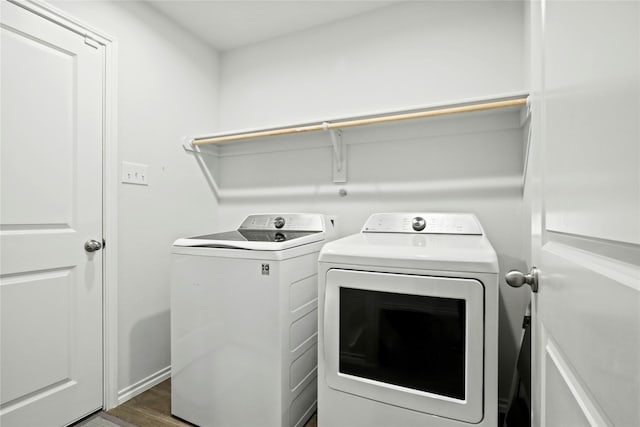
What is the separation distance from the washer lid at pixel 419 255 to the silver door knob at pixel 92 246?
131 cm

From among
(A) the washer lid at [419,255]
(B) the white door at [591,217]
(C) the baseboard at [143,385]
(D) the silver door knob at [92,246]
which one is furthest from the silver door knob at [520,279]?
(C) the baseboard at [143,385]

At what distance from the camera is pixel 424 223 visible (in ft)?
5.78

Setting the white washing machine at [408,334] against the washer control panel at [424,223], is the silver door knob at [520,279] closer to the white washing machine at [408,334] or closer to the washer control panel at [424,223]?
the white washing machine at [408,334]

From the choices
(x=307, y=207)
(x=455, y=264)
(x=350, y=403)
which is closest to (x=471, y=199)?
(x=455, y=264)

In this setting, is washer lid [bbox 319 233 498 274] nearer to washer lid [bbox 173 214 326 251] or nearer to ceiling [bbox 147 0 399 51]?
washer lid [bbox 173 214 326 251]

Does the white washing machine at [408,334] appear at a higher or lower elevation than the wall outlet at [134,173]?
lower

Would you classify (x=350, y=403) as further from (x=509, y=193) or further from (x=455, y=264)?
(x=509, y=193)

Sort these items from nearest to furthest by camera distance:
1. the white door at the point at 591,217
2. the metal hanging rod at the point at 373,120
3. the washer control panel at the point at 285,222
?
the white door at the point at 591,217, the metal hanging rod at the point at 373,120, the washer control panel at the point at 285,222

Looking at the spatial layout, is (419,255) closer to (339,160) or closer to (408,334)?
(408,334)

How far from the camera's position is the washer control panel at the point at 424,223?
1.68 metres

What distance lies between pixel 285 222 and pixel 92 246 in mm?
1108

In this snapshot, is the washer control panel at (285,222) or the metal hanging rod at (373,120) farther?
the washer control panel at (285,222)

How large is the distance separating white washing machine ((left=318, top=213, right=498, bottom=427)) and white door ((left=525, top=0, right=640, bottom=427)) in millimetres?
314

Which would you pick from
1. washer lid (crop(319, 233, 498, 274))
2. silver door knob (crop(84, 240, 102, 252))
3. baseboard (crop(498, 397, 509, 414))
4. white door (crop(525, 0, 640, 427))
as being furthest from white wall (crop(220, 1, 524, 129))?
baseboard (crop(498, 397, 509, 414))
